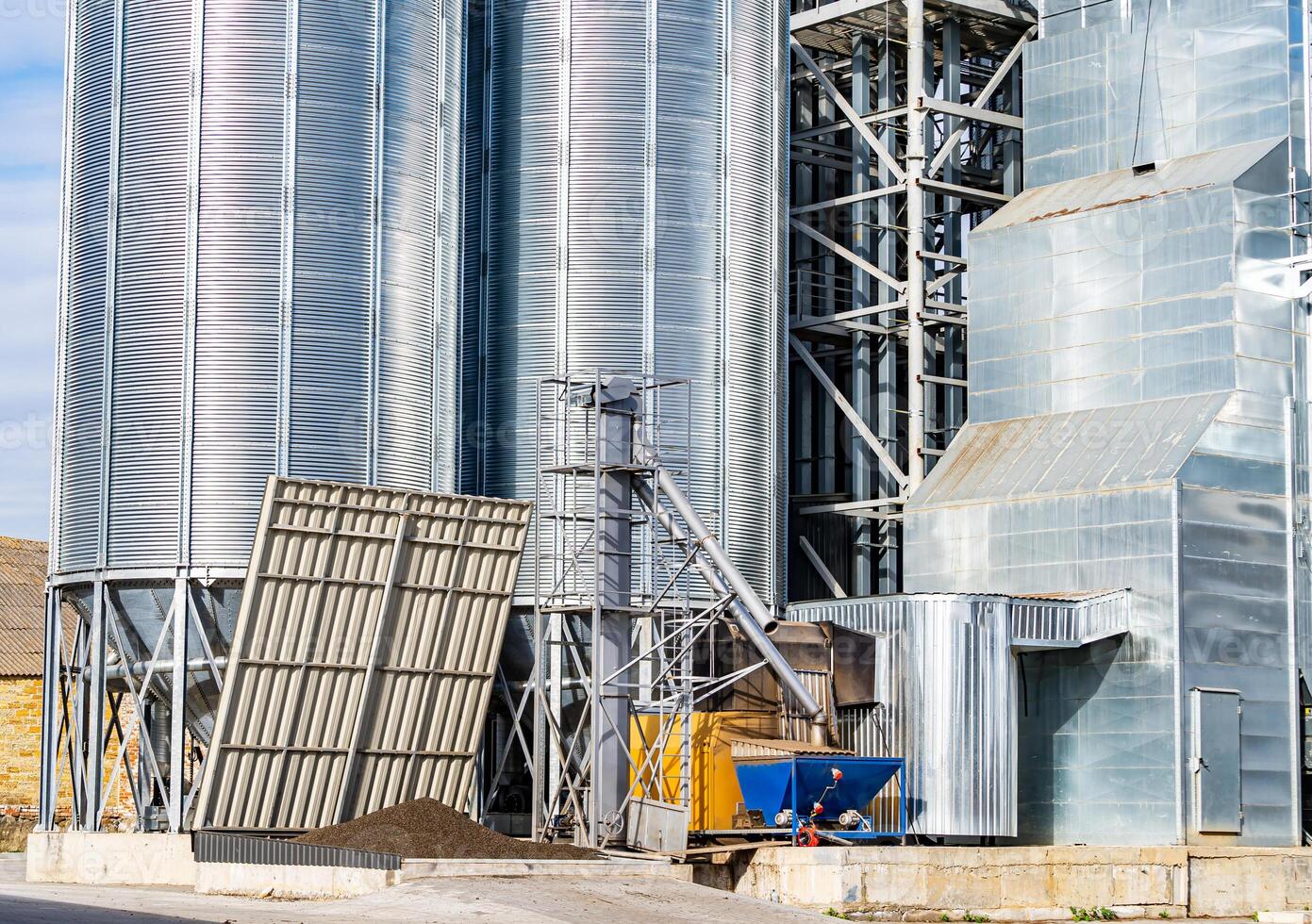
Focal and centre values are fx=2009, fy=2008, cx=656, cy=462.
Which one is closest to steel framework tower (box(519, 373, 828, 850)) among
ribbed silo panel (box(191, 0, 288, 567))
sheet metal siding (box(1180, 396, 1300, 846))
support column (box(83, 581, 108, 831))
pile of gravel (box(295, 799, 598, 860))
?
pile of gravel (box(295, 799, 598, 860))

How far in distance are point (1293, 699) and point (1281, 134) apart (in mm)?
12595

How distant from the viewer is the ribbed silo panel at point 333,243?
4075cm

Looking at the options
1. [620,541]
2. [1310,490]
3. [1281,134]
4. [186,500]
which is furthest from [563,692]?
[1281,134]

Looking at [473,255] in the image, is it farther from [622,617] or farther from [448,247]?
[622,617]

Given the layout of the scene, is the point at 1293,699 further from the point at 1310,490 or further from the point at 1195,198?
the point at 1195,198

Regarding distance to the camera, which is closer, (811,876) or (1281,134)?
(811,876)

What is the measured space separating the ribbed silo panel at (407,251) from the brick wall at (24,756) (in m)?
21.5

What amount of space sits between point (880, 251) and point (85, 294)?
834 inches

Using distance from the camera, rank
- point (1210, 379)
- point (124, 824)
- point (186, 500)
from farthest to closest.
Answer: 1. point (124, 824)
2. point (1210, 379)
3. point (186, 500)

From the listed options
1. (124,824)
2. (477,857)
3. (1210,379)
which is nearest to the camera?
(477,857)

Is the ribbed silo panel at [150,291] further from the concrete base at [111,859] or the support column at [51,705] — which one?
the concrete base at [111,859]

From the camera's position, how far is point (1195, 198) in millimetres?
44375

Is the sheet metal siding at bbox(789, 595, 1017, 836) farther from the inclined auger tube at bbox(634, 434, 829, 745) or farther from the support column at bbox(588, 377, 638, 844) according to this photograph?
the support column at bbox(588, 377, 638, 844)

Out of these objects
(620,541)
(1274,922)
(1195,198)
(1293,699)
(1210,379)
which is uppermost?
(1195,198)
